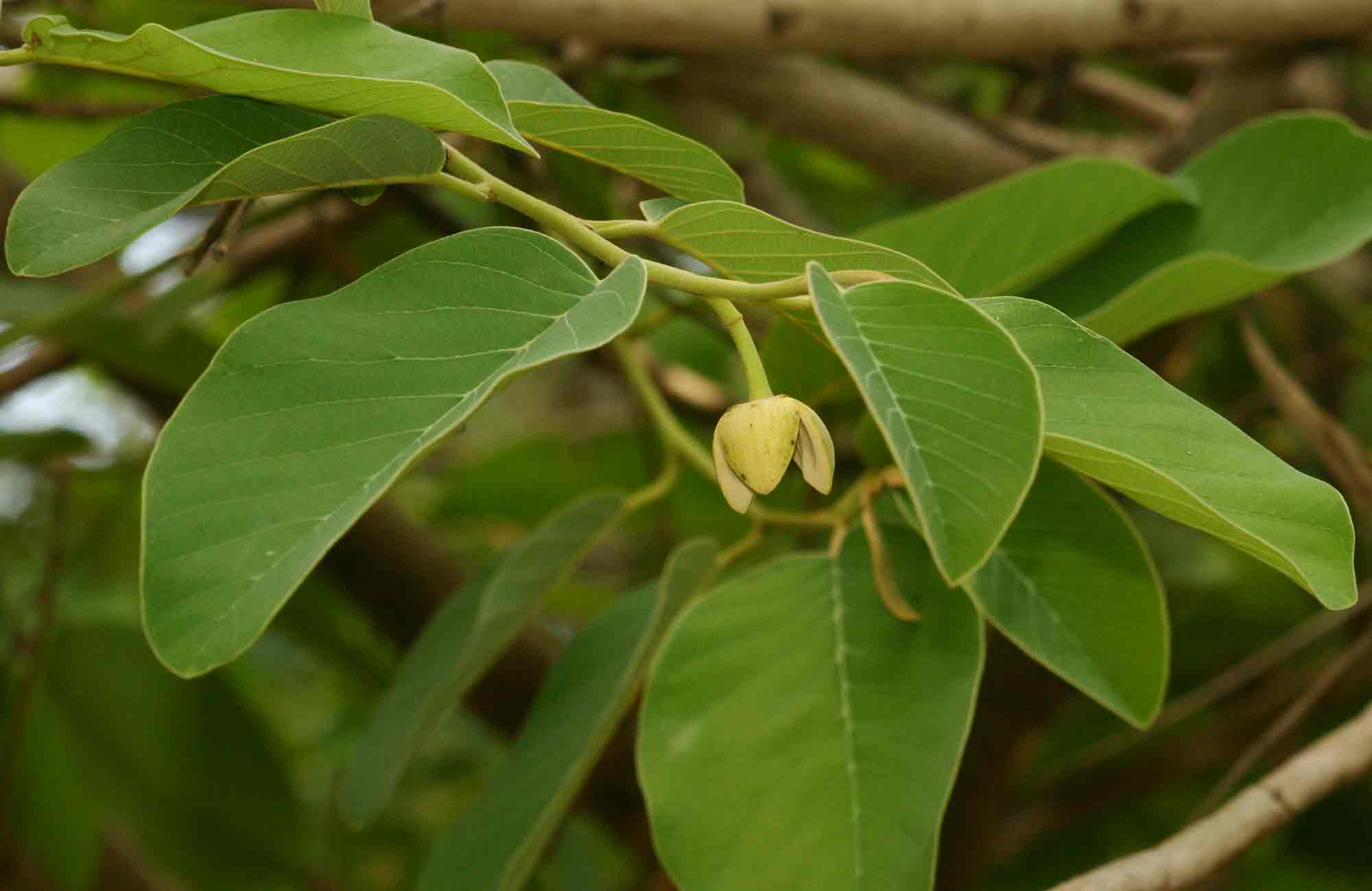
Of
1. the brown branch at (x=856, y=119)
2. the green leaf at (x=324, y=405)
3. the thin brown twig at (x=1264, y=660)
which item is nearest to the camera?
the green leaf at (x=324, y=405)

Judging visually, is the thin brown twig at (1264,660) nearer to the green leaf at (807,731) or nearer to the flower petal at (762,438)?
the green leaf at (807,731)

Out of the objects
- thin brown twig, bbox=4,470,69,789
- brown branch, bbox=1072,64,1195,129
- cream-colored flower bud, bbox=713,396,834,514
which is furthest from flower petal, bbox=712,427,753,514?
brown branch, bbox=1072,64,1195,129

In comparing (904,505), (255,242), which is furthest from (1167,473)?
(255,242)

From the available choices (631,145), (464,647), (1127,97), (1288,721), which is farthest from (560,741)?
(1127,97)

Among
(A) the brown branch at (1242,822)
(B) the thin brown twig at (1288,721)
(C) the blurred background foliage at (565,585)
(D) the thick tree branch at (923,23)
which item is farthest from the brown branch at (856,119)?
(A) the brown branch at (1242,822)

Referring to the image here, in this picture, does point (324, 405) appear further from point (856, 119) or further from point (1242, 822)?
point (856, 119)
